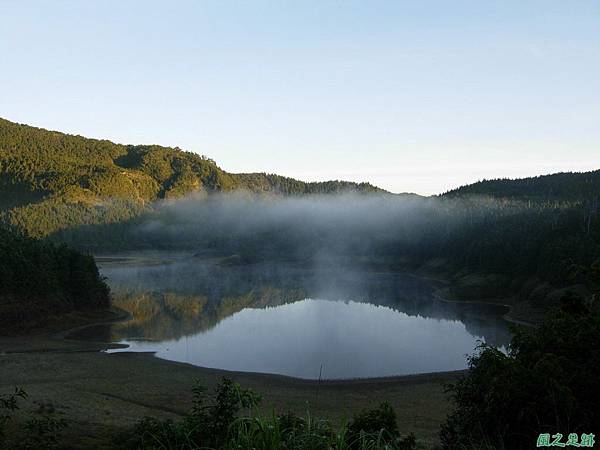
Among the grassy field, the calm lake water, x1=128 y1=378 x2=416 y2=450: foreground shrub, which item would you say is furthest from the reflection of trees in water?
x1=128 y1=378 x2=416 y2=450: foreground shrub

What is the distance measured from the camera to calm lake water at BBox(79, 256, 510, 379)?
59562 millimetres

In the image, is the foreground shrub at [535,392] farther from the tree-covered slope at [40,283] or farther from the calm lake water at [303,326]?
the tree-covered slope at [40,283]

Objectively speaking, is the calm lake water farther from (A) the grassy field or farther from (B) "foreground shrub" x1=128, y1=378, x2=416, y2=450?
(B) "foreground shrub" x1=128, y1=378, x2=416, y2=450

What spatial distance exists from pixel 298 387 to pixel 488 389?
35.4m

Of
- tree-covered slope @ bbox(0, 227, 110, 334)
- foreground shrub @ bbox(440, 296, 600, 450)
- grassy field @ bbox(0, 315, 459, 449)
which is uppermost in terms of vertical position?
foreground shrub @ bbox(440, 296, 600, 450)

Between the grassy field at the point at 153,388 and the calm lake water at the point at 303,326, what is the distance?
358 cm

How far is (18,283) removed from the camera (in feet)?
234

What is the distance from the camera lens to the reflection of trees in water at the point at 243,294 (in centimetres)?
8219

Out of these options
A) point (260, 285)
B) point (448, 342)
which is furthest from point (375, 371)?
point (260, 285)

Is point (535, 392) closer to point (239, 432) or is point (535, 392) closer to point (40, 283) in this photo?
point (239, 432)

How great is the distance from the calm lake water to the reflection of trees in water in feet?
0.78

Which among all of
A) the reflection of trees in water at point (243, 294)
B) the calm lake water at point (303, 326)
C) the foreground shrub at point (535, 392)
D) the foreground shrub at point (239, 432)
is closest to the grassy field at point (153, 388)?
the calm lake water at point (303, 326)

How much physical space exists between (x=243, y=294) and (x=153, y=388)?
7773 cm

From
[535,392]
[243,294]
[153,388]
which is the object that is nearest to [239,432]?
[535,392]
